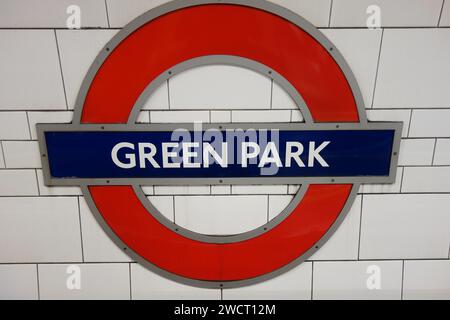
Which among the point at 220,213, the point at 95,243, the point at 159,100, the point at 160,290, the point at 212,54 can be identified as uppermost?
the point at 212,54

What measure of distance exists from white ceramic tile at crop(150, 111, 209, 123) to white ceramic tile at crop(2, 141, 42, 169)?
379mm

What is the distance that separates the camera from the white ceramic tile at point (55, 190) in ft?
3.63

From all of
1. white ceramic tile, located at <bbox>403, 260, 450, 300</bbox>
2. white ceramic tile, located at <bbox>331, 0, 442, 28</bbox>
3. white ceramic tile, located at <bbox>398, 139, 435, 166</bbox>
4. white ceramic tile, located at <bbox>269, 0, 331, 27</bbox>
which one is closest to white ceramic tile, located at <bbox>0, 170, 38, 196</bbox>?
white ceramic tile, located at <bbox>269, 0, 331, 27</bbox>

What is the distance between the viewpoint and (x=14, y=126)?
1.06m

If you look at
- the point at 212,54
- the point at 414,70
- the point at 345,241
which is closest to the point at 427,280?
the point at 345,241

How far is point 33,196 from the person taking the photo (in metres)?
1.12

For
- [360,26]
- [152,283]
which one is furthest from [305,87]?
[152,283]

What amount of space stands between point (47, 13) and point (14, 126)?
1.14ft

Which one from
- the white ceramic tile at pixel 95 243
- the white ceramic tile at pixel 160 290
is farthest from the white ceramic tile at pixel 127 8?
the white ceramic tile at pixel 160 290

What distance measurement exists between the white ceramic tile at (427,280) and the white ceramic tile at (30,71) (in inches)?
49.2

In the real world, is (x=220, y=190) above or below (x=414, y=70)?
below

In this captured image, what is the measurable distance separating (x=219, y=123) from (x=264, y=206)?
1.00ft

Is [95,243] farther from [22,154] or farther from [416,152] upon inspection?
[416,152]
